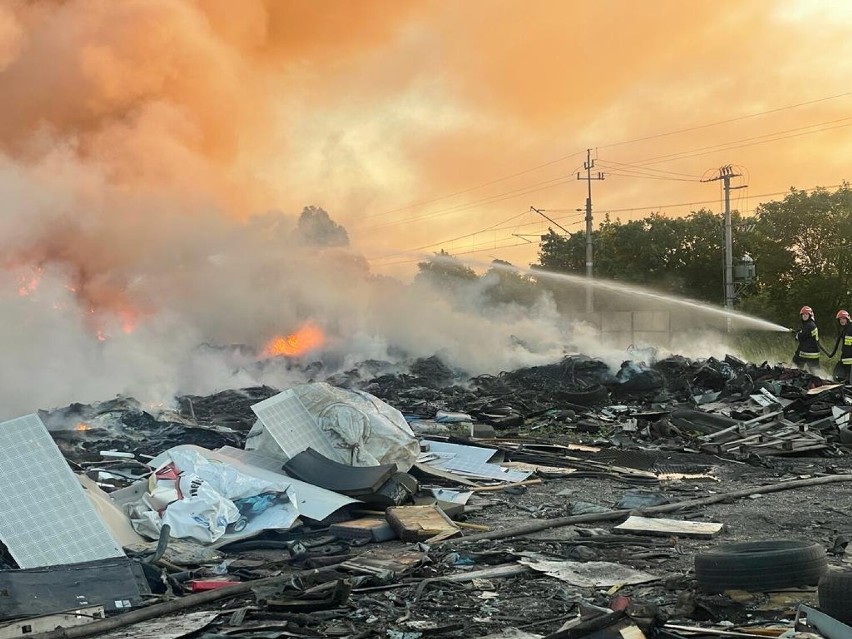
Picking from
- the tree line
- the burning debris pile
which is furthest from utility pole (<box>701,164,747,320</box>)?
the burning debris pile

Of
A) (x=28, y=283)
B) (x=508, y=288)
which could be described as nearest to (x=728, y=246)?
(x=508, y=288)

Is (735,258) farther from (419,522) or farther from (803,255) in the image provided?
(419,522)

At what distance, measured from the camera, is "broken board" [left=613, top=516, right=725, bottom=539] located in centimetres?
714

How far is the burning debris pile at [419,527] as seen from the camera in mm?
5199

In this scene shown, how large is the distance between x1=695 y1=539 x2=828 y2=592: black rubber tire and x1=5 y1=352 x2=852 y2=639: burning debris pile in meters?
0.01

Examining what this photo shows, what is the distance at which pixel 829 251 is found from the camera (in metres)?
42.9

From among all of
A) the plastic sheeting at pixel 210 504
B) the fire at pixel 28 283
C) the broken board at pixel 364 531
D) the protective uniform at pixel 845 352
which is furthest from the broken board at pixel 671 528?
the fire at pixel 28 283


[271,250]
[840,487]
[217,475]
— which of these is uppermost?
[271,250]

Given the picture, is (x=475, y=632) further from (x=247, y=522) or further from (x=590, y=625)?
(x=247, y=522)

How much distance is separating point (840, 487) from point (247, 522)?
261 inches

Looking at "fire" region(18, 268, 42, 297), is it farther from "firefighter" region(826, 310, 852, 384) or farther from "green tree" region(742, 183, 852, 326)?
"green tree" region(742, 183, 852, 326)

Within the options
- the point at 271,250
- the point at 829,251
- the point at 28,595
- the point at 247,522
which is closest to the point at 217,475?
the point at 247,522

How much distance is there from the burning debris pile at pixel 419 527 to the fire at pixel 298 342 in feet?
46.4

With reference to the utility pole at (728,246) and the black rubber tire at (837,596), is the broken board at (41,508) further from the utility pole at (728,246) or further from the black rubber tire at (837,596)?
the utility pole at (728,246)
